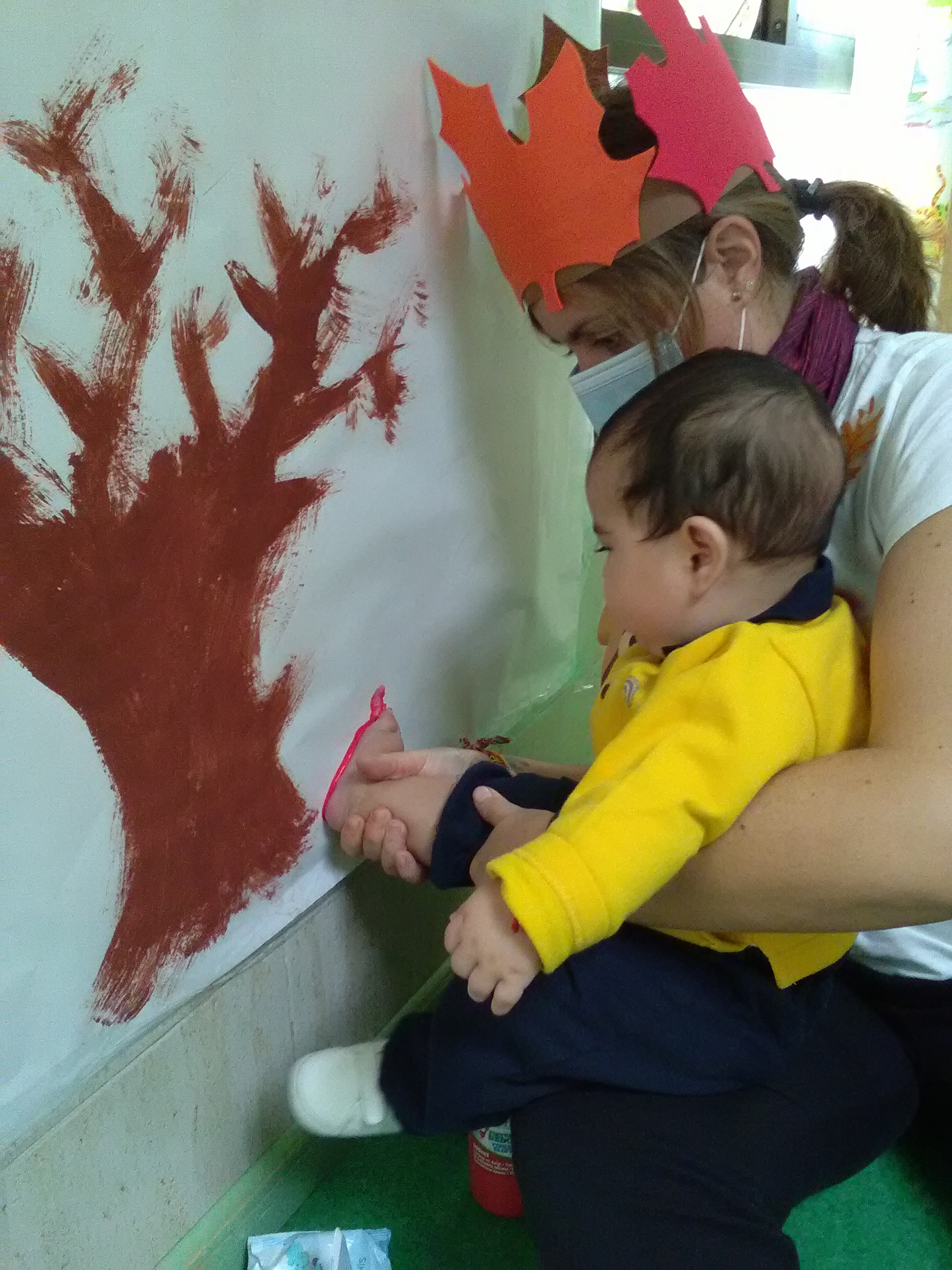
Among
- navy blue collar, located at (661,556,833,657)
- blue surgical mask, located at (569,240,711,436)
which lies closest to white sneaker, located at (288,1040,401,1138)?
navy blue collar, located at (661,556,833,657)

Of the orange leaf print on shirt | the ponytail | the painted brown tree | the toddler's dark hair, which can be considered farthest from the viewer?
the ponytail

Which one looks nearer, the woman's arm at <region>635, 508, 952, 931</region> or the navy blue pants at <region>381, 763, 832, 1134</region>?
the woman's arm at <region>635, 508, 952, 931</region>

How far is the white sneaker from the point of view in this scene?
29.8 inches

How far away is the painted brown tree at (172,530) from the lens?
529 millimetres

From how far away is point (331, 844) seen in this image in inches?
32.2

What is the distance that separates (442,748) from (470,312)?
0.37m

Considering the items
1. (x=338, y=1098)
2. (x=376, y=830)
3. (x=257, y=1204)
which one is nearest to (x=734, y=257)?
(x=376, y=830)

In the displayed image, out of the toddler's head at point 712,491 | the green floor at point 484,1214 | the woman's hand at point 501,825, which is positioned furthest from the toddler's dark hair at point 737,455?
the green floor at point 484,1214

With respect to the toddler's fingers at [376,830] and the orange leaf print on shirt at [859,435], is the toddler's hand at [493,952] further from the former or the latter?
the orange leaf print on shirt at [859,435]

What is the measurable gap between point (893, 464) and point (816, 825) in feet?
0.84

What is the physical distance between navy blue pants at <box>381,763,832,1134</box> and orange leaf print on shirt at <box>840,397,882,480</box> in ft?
1.17

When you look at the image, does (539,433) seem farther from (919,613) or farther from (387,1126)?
(387,1126)

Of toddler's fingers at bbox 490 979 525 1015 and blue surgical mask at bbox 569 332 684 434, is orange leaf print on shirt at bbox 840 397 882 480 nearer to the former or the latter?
blue surgical mask at bbox 569 332 684 434

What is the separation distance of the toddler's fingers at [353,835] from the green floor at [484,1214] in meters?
0.26
